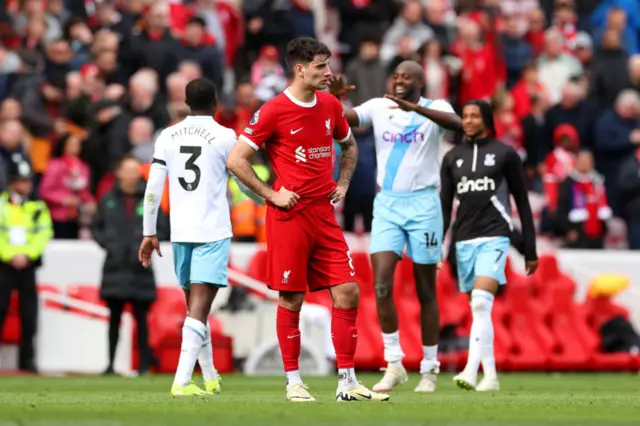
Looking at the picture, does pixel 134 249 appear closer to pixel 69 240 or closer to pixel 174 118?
pixel 69 240

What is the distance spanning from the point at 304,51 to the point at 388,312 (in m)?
3.42

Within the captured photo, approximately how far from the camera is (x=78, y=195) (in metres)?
20.3

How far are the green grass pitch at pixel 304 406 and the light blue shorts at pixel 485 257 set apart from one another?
42.4 inches

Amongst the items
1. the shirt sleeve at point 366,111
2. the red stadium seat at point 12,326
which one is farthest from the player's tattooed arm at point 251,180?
the red stadium seat at point 12,326

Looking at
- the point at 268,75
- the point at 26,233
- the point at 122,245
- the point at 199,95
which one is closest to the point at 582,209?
the point at 268,75

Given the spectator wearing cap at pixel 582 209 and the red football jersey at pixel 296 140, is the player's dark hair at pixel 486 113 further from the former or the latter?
the spectator wearing cap at pixel 582 209

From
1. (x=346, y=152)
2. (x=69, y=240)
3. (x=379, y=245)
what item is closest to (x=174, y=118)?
(x=69, y=240)

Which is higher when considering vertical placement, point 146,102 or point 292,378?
point 146,102

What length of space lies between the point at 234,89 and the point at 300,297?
12.9 metres

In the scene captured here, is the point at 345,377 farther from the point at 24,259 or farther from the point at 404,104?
the point at 24,259

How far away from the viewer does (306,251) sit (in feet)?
36.9

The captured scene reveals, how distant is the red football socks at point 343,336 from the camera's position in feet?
36.8

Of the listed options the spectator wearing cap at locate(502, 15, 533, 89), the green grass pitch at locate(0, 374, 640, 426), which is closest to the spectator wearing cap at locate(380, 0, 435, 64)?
the spectator wearing cap at locate(502, 15, 533, 89)

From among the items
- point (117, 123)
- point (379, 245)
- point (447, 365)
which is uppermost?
point (117, 123)
